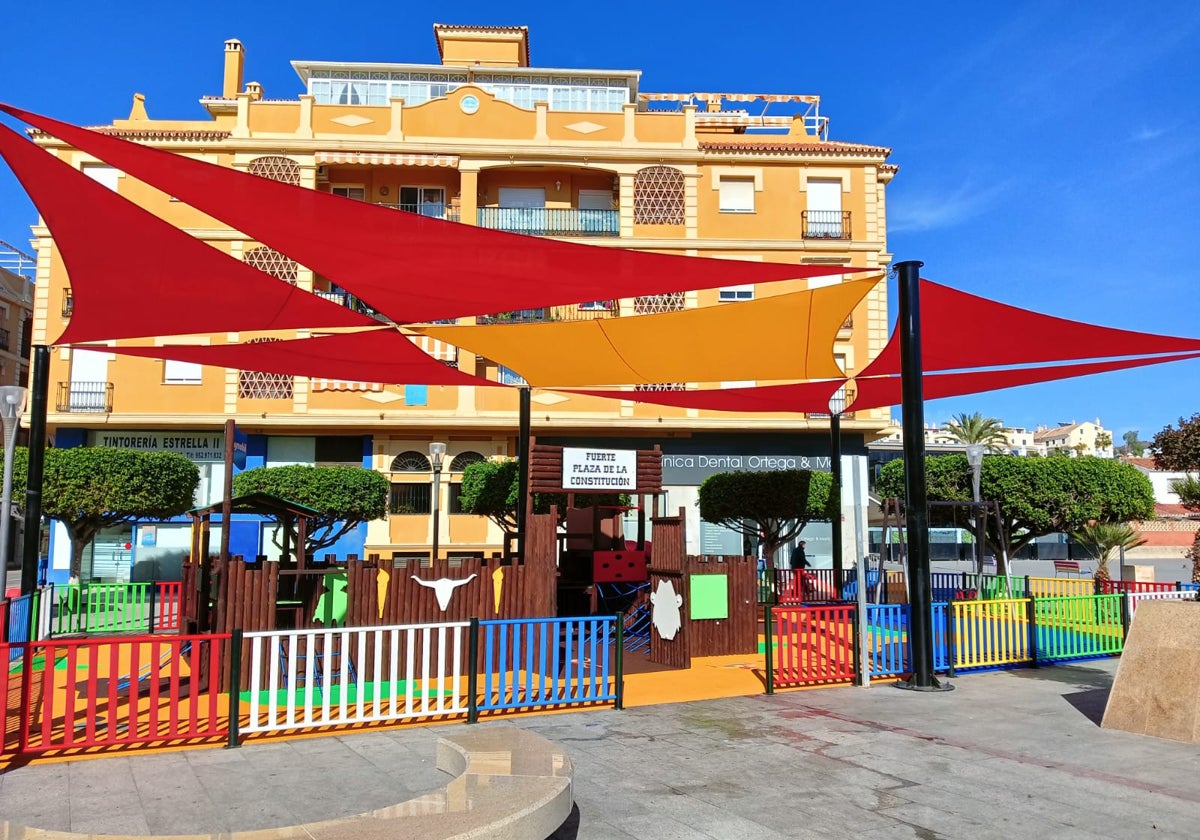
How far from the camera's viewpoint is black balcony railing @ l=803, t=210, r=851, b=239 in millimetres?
30859

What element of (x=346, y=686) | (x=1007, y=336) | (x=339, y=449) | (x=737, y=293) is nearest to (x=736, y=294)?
(x=737, y=293)

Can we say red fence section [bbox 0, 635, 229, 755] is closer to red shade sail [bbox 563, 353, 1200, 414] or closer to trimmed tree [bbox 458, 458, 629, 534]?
red shade sail [bbox 563, 353, 1200, 414]

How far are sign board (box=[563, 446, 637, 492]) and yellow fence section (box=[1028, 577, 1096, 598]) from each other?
25.6 feet

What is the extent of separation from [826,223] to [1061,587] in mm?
15747

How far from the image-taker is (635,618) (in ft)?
Answer: 45.1

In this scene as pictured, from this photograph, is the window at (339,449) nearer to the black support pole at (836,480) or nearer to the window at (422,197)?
the window at (422,197)

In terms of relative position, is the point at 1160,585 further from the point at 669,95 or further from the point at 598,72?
the point at 669,95

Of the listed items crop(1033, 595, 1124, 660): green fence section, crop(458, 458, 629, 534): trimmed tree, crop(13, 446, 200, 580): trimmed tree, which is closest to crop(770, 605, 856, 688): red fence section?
crop(1033, 595, 1124, 660): green fence section

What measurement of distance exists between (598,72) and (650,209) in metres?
6.25

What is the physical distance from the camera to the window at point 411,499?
2962 centimetres

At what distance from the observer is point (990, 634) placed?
37.1 ft

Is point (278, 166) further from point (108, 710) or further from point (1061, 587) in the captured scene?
point (1061, 587)

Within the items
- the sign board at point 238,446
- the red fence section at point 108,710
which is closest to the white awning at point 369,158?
the sign board at point 238,446

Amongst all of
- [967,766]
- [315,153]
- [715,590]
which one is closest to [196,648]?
[967,766]
